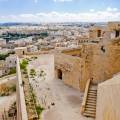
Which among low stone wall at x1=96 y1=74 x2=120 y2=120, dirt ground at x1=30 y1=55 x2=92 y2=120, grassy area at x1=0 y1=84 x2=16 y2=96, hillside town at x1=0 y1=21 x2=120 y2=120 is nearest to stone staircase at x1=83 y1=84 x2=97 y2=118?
hillside town at x1=0 y1=21 x2=120 y2=120

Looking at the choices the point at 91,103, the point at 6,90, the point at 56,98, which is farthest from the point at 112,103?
the point at 6,90

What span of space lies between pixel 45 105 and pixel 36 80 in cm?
407

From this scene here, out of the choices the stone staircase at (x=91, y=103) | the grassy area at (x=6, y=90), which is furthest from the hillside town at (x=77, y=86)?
the grassy area at (x=6, y=90)

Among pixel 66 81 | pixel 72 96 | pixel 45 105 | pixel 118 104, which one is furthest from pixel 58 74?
pixel 118 104

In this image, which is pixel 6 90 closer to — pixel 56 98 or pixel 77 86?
A: pixel 77 86

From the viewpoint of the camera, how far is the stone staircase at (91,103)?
418 inches

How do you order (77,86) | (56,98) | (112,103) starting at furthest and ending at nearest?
(77,86)
(56,98)
(112,103)

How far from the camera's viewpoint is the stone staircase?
10616 millimetres

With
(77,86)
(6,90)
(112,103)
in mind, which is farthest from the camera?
(6,90)

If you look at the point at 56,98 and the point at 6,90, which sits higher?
the point at 56,98

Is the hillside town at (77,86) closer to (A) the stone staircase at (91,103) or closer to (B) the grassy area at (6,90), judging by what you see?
(A) the stone staircase at (91,103)

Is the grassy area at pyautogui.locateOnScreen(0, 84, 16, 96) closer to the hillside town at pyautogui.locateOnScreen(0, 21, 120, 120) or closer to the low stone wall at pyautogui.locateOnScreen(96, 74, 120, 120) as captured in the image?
the hillside town at pyautogui.locateOnScreen(0, 21, 120, 120)

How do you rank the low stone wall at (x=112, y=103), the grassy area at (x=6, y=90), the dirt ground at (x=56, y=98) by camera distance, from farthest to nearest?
1. the grassy area at (x=6, y=90)
2. the dirt ground at (x=56, y=98)
3. the low stone wall at (x=112, y=103)

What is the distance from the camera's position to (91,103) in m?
11.2
